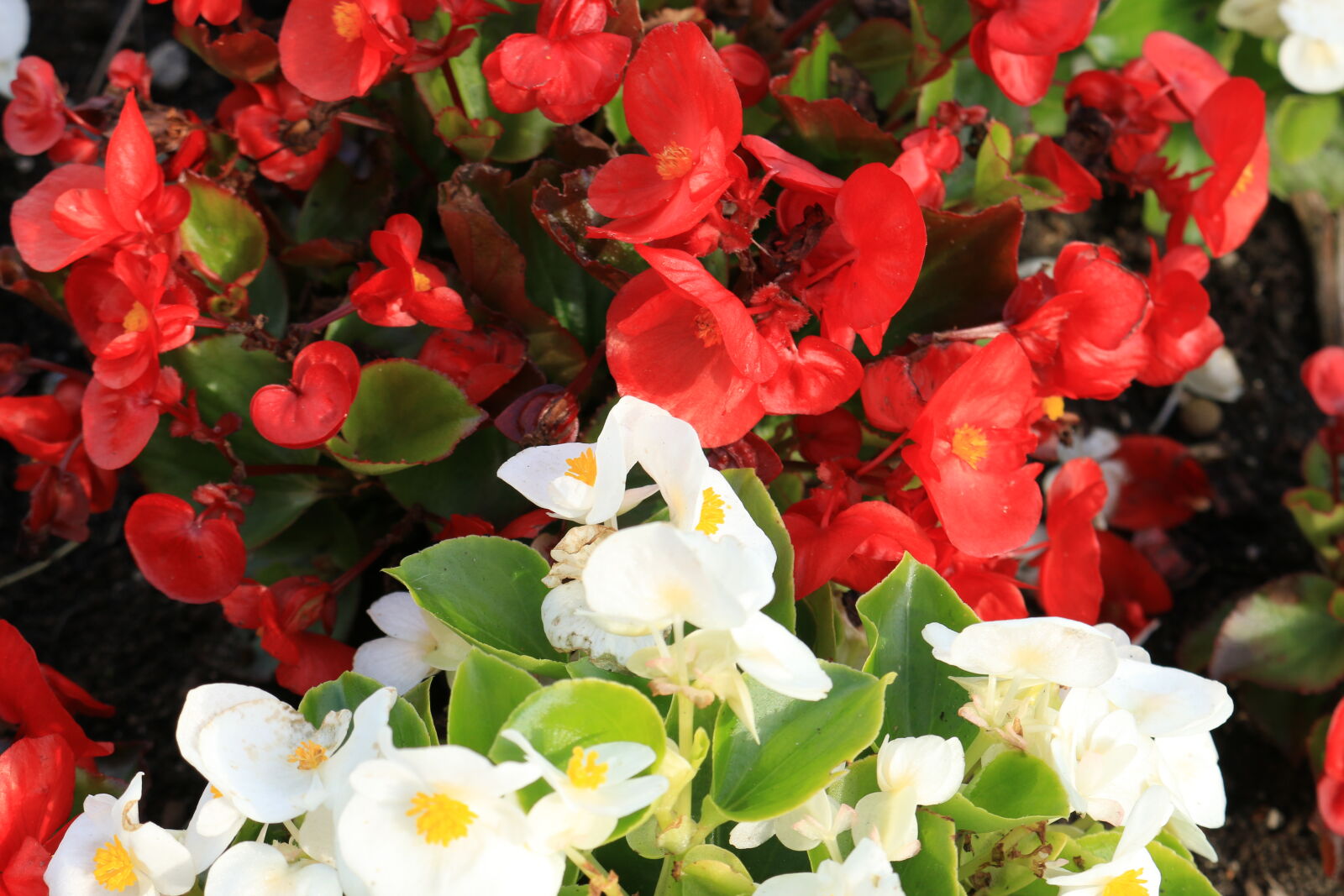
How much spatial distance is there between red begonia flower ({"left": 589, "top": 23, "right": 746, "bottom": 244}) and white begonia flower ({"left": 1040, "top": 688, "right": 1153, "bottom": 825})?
40cm

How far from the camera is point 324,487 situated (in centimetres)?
107

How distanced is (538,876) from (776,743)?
203mm

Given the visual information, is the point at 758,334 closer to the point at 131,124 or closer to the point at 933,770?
the point at 933,770

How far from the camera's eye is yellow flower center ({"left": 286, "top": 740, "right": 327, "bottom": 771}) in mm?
622

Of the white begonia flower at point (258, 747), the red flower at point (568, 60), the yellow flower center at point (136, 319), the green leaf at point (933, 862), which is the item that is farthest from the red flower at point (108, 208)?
the green leaf at point (933, 862)

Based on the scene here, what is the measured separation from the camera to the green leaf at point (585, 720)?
57 cm

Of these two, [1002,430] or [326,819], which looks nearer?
[326,819]

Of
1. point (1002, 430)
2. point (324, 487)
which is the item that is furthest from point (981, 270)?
point (324, 487)

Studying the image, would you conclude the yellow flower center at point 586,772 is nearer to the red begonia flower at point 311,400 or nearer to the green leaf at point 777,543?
the green leaf at point 777,543

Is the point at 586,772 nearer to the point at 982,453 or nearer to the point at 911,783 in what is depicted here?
the point at 911,783

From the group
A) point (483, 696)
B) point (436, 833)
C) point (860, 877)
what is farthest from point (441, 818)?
point (860, 877)

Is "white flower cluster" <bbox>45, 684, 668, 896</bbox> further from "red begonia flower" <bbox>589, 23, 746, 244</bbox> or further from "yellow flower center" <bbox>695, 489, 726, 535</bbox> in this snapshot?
"red begonia flower" <bbox>589, 23, 746, 244</bbox>

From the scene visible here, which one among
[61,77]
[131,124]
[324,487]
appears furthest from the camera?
[61,77]

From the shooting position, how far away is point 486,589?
30.1 inches
